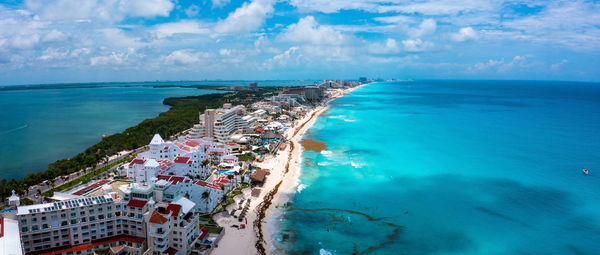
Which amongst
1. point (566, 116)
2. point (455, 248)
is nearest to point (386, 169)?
point (455, 248)

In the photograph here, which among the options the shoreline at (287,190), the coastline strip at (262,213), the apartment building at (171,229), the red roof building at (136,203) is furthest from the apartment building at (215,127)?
the apartment building at (171,229)

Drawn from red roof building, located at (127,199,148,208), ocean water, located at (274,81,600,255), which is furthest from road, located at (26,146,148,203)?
ocean water, located at (274,81,600,255)

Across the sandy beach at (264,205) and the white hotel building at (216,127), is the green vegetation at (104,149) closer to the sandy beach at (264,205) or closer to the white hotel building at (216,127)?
the white hotel building at (216,127)

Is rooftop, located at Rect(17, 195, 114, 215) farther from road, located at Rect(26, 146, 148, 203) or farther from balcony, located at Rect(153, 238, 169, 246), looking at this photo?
road, located at Rect(26, 146, 148, 203)

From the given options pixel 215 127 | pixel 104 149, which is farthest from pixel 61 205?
pixel 215 127

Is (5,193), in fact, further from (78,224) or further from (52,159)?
(52,159)

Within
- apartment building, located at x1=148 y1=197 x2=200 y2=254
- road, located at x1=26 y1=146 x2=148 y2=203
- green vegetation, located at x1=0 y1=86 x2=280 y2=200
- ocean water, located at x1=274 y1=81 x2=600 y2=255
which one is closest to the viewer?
apartment building, located at x1=148 y1=197 x2=200 y2=254
